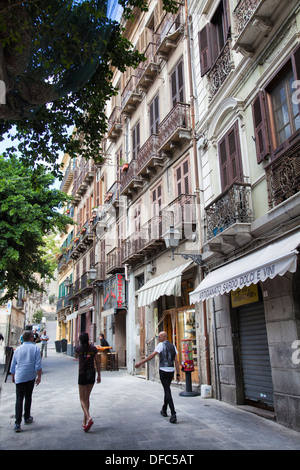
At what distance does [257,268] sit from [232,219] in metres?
2.37

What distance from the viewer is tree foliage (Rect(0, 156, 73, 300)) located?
17141 millimetres

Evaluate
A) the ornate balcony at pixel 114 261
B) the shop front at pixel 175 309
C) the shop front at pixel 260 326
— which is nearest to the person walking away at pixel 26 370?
the shop front at pixel 260 326

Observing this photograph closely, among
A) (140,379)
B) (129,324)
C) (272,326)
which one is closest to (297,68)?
(272,326)

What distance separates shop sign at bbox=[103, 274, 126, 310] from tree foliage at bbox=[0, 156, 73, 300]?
336cm

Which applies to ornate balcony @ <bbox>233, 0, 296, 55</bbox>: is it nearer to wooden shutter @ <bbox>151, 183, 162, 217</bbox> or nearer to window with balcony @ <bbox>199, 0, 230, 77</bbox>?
window with balcony @ <bbox>199, 0, 230, 77</bbox>

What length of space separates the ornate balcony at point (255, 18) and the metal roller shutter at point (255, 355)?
18.7 feet

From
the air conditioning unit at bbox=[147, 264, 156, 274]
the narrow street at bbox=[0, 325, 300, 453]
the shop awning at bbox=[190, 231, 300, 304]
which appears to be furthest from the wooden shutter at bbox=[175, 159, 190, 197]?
the narrow street at bbox=[0, 325, 300, 453]

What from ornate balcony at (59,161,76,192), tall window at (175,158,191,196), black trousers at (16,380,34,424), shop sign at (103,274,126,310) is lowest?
black trousers at (16,380,34,424)

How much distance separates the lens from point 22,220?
58.4 feet

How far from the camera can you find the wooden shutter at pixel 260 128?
8141mm

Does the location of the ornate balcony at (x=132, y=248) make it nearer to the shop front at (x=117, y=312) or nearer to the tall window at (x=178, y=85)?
the shop front at (x=117, y=312)

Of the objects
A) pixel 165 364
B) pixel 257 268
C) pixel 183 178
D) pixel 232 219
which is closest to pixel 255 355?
pixel 165 364

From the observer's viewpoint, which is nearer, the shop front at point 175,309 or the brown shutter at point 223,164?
the brown shutter at point 223,164

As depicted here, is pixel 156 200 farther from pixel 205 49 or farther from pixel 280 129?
pixel 280 129
